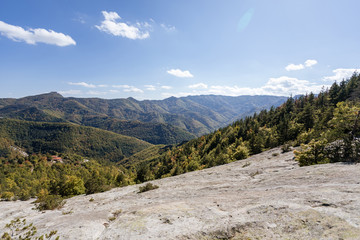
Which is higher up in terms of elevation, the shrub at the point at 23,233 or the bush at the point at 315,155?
the bush at the point at 315,155

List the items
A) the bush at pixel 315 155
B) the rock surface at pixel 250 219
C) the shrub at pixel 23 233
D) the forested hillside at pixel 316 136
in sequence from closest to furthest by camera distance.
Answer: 1. the rock surface at pixel 250 219
2. the shrub at pixel 23 233
3. the forested hillside at pixel 316 136
4. the bush at pixel 315 155

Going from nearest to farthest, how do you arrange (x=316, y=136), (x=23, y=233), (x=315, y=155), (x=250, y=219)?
(x=250, y=219)
(x=23, y=233)
(x=315, y=155)
(x=316, y=136)

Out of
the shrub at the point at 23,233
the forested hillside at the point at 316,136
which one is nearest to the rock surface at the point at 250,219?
the shrub at the point at 23,233

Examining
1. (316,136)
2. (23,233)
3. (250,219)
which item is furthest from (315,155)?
(23,233)

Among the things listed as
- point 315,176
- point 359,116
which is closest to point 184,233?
point 315,176

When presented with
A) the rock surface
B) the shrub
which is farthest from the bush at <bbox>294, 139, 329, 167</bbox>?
the shrub

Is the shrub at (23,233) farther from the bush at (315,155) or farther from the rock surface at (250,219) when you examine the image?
the bush at (315,155)

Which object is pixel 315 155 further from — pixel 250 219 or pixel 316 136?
pixel 250 219

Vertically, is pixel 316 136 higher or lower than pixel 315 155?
higher

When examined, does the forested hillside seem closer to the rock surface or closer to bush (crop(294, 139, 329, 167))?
bush (crop(294, 139, 329, 167))

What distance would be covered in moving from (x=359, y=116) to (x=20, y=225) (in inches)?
1889

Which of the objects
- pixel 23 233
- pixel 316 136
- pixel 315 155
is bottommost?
pixel 23 233

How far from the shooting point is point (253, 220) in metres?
9.10

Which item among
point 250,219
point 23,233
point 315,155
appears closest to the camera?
point 250,219
